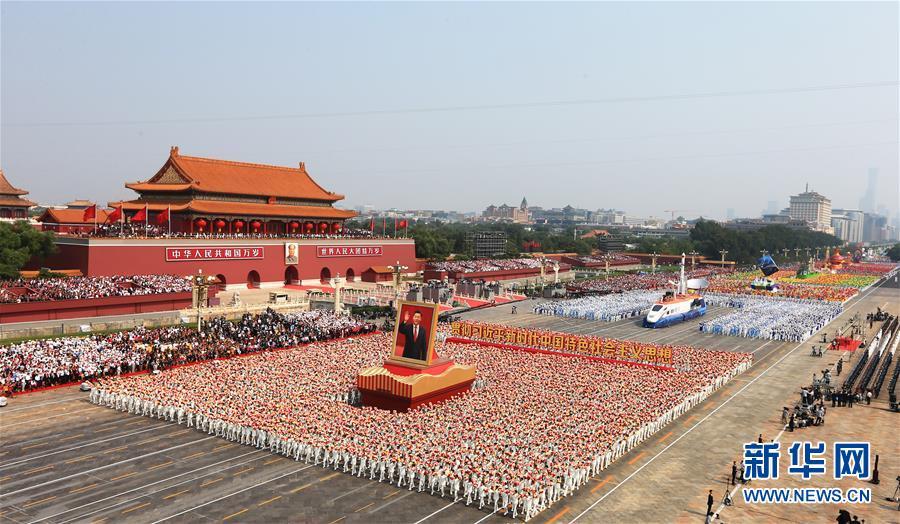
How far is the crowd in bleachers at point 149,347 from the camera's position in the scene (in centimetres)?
2989

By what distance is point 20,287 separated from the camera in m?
43.0

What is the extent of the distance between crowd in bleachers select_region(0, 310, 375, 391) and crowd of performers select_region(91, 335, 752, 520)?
2176mm

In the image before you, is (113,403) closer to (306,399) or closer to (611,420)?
(306,399)

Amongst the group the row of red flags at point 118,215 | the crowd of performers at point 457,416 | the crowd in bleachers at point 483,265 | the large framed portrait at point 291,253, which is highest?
the row of red flags at point 118,215

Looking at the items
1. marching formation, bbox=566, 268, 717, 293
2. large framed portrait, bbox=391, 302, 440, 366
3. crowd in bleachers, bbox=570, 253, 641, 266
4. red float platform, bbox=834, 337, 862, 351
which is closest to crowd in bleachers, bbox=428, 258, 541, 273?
marching formation, bbox=566, 268, 717, 293

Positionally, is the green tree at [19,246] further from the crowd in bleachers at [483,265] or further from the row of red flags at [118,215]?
the crowd in bleachers at [483,265]

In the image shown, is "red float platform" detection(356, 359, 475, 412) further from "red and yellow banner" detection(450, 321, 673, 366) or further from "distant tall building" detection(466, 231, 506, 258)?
"distant tall building" detection(466, 231, 506, 258)

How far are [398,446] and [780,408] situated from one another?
18.0 meters

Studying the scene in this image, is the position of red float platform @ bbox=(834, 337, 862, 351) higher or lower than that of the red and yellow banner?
lower

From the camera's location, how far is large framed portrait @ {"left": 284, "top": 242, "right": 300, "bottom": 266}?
6675 cm

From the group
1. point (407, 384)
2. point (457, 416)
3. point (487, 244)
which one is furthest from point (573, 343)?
point (487, 244)

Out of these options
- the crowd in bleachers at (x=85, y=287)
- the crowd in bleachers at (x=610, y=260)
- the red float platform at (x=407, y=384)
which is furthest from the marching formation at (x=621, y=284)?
the red float platform at (x=407, y=384)

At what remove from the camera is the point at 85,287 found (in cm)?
4572

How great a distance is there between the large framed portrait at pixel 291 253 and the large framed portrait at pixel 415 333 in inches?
1611
